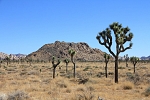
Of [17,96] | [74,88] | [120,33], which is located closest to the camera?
[17,96]

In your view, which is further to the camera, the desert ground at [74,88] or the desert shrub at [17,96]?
the desert ground at [74,88]

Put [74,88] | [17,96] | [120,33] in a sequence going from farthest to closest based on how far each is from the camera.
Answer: [120,33] → [74,88] → [17,96]

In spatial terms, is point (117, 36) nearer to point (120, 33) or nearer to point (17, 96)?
point (120, 33)

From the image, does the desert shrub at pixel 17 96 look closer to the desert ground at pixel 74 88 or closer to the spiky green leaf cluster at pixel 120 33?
the desert ground at pixel 74 88

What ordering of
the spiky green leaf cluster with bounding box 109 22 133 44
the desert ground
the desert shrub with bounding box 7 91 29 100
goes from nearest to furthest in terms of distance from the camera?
1. the desert shrub with bounding box 7 91 29 100
2. the desert ground
3. the spiky green leaf cluster with bounding box 109 22 133 44

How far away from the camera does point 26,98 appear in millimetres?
13844

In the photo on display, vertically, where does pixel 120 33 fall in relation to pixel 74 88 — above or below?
above

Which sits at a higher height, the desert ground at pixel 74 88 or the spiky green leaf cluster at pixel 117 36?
the spiky green leaf cluster at pixel 117 36

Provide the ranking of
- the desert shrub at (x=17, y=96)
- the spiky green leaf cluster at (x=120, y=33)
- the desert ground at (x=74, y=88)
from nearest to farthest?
the desert shrub at (x=17, y=96) < the desert ground at (x=74, y=88) < the spiky green leaf cluster at (x=120, y=33)

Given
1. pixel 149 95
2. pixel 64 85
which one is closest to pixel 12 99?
pixel 149 95

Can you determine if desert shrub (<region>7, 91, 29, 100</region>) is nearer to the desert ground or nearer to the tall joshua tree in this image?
the desert ground

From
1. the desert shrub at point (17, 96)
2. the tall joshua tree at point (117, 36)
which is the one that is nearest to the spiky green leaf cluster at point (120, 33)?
the tall joshua tree at point (117, 36)

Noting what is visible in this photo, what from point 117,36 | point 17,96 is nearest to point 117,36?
point 117,36

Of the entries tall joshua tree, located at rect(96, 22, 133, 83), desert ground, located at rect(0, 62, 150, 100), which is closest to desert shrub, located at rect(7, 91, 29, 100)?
desert ground, located at rect(0, 62, 150, 100)
